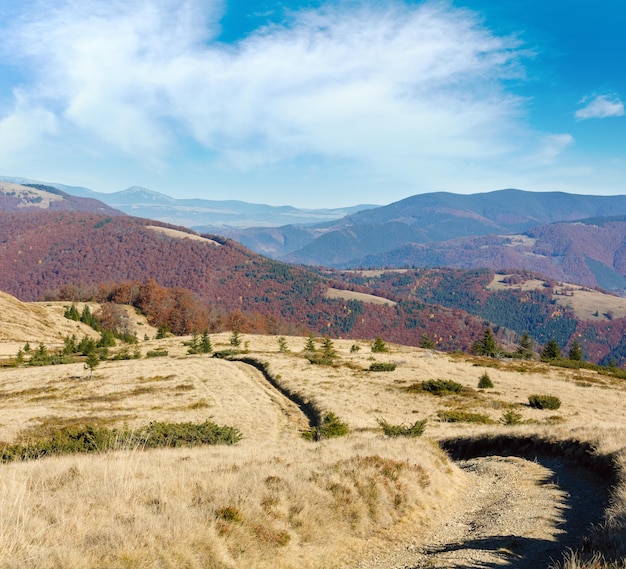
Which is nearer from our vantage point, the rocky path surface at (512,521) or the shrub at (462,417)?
the rocky path surface at (512,521)

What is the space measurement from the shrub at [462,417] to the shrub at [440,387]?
8310mm

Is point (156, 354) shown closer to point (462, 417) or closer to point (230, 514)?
point (462, 417)

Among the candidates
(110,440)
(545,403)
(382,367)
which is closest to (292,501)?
(110,440)

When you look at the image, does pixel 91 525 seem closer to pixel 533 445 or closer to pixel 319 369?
pixel 533 445

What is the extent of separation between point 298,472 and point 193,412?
77.2ft

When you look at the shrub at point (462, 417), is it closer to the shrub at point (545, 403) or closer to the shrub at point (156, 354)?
the shrub at point (545, 403)

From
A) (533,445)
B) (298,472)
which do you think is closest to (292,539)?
(298,472)

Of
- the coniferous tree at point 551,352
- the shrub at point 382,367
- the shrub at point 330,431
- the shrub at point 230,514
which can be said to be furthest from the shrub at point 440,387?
the coniferous tree at point 551,352

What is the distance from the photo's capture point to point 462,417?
98.1 ft

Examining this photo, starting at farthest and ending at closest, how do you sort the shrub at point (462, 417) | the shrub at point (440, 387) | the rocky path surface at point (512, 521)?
the shrub at point (440, 387) < the shrub at point (462, 417) < the rocky path surface at point (512, 521)

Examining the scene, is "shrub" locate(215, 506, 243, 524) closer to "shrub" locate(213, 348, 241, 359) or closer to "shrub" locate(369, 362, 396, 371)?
"shrub" locate(369, 362, 396, 371)

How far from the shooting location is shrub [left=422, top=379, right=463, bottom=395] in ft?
130

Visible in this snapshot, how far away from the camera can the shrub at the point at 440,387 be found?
39.6 metres

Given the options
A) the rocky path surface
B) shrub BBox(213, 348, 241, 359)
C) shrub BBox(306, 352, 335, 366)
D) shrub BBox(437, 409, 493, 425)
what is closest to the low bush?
the rocky path surface
